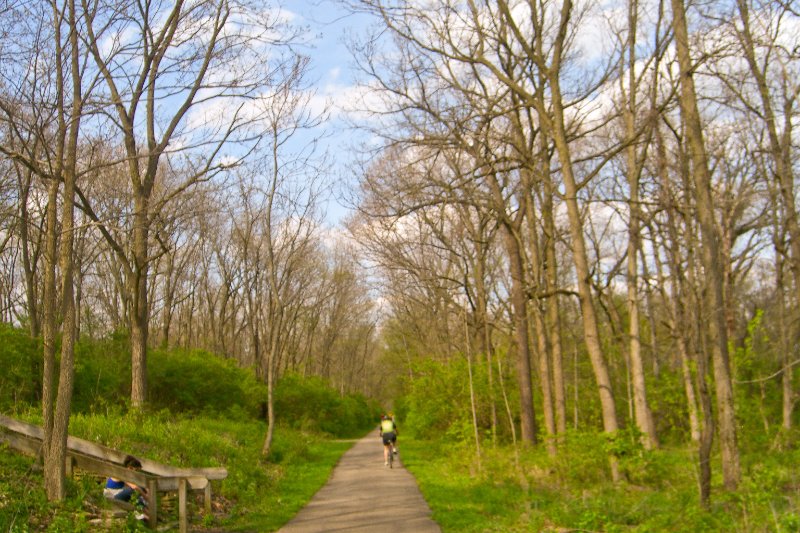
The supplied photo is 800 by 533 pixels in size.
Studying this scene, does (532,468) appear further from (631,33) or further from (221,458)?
(631,33)

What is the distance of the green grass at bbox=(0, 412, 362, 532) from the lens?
8773 mm

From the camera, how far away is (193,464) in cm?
1397

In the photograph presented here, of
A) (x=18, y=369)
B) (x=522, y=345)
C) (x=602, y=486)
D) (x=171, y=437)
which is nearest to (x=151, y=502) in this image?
(x=171, y=437)

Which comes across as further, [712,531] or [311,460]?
[311,460]

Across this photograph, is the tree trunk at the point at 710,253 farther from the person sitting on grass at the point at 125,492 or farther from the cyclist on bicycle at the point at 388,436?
the cyclist on bicycle at the point at 388,436

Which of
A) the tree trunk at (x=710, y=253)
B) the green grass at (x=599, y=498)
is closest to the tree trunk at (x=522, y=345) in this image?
the green grass at (x=599, y=498)

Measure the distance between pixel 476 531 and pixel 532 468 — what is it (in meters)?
5.83

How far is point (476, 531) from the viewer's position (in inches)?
388

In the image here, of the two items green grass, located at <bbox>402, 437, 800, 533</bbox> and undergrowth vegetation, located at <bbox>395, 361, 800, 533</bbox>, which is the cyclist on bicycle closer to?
undergrowth vegetation, located at <bbox>395, 361, 800, 533</bbox>

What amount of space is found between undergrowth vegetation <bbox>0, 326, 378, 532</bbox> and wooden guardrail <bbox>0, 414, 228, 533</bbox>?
25cm

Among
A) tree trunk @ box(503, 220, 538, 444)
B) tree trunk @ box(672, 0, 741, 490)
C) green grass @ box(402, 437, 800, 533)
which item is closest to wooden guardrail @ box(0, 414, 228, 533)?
green grass @ box(402, 437, 800, 533)

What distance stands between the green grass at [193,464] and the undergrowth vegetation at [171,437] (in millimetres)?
20

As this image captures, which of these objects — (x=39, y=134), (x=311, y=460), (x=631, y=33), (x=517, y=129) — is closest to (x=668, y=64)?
(x=631, y=33)

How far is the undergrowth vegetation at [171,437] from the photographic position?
30.7 feet
